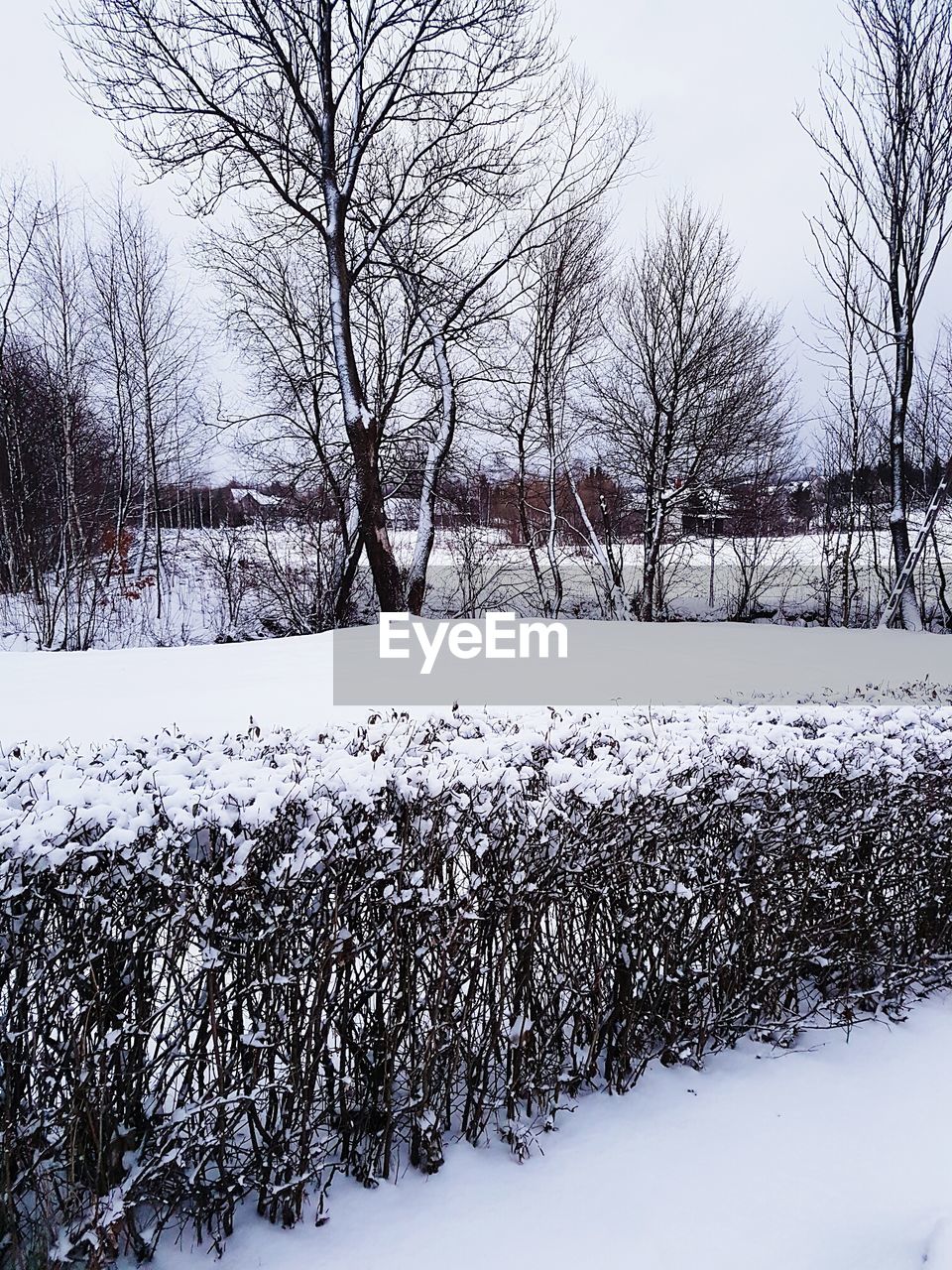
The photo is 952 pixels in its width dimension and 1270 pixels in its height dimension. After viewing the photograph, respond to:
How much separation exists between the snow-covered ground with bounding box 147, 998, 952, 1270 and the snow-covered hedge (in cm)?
9

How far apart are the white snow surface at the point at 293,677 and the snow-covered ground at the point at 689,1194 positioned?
2.31 m

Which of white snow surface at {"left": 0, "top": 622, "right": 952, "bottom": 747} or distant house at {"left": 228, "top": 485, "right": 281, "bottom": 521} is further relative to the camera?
distant house at {"left": 228, "top": 485, "right": 281, "bottom": 521}

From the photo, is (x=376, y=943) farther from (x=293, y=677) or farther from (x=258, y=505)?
(x=258, y=505)

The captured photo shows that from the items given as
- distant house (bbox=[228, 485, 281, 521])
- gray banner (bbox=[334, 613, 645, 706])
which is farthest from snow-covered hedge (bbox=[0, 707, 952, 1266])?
distant house (bbox=[228, 485, 281, 521])

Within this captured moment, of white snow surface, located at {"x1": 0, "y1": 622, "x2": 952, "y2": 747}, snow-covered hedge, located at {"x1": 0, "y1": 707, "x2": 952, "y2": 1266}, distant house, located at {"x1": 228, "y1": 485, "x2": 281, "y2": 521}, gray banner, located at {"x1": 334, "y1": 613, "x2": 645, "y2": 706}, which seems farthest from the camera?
distant house, located at {"x1": 228, "y1": 485, "x2": 281, "y2": 521}

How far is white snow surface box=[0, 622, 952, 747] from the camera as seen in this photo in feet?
17.4

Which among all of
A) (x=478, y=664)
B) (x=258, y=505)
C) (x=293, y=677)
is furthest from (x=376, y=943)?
(x=258, y=505)

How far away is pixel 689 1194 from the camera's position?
211 cm

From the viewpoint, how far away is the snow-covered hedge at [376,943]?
183cm

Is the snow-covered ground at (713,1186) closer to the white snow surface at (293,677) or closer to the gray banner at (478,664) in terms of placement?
the white snow surface at (293,677)

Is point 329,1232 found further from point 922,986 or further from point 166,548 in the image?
point 166,548

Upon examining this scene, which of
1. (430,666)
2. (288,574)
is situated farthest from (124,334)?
(430,666)

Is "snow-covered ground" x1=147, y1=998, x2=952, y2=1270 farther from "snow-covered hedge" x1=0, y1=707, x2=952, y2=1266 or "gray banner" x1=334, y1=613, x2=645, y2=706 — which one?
"gray banner" x1=334, y1=613, x2=645, y2=706

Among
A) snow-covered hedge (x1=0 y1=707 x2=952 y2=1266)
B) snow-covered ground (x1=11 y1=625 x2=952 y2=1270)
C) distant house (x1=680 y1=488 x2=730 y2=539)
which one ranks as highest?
distant house (x1=680 y1=488 x2=730 y2=539)
